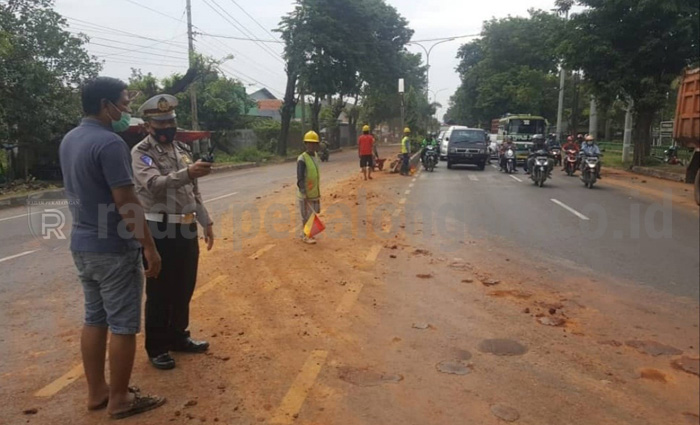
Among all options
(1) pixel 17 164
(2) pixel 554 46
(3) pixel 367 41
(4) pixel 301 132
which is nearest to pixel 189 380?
(1) pixel 17 164

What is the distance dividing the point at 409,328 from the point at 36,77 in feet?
51.4

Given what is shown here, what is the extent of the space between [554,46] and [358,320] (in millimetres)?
17885

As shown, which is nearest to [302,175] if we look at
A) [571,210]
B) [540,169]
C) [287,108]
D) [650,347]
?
[650,347]

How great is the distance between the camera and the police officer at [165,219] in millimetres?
3709

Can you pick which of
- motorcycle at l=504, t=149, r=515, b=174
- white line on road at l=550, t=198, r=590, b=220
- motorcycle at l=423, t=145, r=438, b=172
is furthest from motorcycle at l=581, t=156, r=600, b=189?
motorcycle at l=423, t=145, r=438, b=172

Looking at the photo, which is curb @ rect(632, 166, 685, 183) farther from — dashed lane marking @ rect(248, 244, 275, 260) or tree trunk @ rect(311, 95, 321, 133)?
tree trunk @ rect(311, 95, 321, 133)

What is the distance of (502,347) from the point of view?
4.07 metres

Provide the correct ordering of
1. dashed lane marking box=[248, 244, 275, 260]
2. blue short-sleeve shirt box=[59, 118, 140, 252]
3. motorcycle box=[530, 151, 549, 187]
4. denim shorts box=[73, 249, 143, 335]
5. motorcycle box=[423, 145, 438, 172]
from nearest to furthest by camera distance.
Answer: blue short-sleeve shirt box=[59, 118, 140, 252]
denim shorts box=[73, 249, 143, 335]
dashed lane marking box=[248, 244, 275, 260]
motorcycle box=[530, 151, 549, 187]
motorcycle box=[423, 145, 438, 172]

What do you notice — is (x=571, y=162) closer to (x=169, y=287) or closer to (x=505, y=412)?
(x=505, y=412)

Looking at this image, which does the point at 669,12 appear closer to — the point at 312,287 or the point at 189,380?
the point at 189,380

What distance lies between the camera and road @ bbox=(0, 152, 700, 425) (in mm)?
3143

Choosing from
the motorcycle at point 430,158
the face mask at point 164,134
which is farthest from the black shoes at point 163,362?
the motorcycle at point 430,158

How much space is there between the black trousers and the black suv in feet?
62.1

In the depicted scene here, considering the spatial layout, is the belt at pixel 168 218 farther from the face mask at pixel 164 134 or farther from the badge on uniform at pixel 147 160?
the face mask at pixel 164 134
